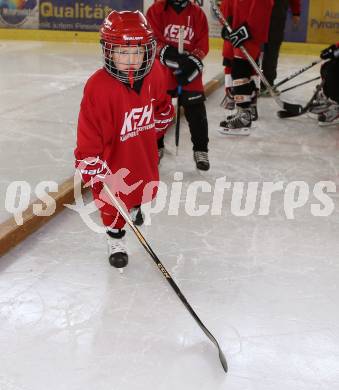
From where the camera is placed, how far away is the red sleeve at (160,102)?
2.00m

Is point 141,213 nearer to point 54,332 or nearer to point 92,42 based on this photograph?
point 54,332

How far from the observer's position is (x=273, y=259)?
2.04 m

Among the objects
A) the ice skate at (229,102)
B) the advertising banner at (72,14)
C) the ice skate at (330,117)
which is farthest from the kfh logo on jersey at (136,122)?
the advertising banner at (72,14)

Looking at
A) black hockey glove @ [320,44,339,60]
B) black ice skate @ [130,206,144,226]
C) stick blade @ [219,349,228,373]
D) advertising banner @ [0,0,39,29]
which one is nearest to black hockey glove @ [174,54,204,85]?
black ice skate @ [130,206,144,226]

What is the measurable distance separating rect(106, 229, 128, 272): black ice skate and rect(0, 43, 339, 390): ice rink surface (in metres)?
0.03

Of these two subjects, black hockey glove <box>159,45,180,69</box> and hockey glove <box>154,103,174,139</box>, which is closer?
hockey glove <box>154,103,174,139</box>

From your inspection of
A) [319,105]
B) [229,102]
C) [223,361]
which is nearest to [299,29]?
[319,105]

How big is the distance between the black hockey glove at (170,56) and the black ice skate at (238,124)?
95 centimetres

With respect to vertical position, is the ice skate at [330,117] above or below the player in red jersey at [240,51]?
below

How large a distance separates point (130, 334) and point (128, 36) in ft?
2.61

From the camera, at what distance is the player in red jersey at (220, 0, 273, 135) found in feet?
11.0

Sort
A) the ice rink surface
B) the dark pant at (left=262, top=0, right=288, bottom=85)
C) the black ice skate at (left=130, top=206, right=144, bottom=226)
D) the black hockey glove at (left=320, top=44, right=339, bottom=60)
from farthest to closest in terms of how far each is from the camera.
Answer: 1. the dark pant at (left=262, top=0, right=288, bottom=85)
2. the black hockey glove at (left=320, top=44, right=339, bottom=60)
3. the black ice skate at (left=130, top=206, right=144, bottom=226)
4. the ice rink surface

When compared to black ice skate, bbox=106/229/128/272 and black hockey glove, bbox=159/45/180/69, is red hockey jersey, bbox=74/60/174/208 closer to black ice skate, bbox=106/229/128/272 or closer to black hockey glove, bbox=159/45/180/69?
black ice skate, bbox=106/229/128/272

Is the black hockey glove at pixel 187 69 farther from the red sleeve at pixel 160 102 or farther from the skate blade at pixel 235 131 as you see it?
the skate blade at pixel 235 131
